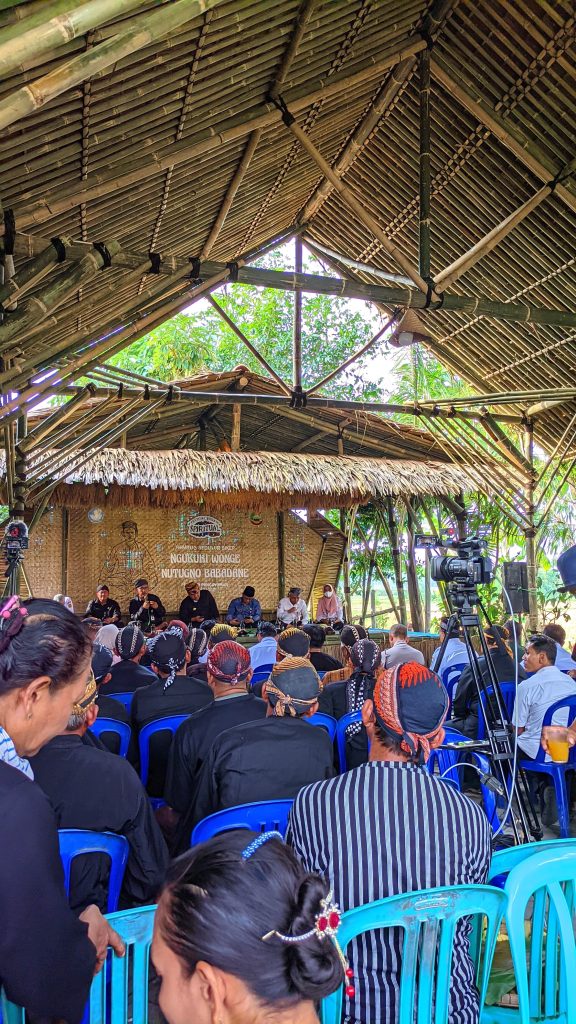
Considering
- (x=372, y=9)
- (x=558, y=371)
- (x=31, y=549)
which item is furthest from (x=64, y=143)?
(x=31, y=549)

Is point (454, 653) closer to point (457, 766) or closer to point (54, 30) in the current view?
point (457, 766)

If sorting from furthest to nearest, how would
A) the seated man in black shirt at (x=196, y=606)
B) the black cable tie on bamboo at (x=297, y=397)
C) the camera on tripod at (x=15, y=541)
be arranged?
the seated man in black shirt at (x=196, y=606) < the black cable tie on bamboo at (x=297, y=397) < the camera on tripod at (x=15, y=541)

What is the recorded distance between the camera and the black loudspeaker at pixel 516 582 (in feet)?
14.4

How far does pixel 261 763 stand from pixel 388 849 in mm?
1194

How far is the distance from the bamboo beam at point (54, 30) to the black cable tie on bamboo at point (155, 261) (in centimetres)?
289

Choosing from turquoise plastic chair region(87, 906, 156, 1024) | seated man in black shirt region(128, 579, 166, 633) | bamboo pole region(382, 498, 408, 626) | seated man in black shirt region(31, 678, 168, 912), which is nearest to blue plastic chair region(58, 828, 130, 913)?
seated man in black shirt region(31, 678, 168, 912)

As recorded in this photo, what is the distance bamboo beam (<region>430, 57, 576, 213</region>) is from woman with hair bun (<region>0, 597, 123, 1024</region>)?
5.63 metres

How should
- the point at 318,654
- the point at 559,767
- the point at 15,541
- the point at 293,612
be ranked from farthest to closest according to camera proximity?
the point at 293,612
the point at 15,541
the point at 318,654
the point at 559,767

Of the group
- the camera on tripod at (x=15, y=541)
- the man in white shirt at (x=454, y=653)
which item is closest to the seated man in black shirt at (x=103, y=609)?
the camera on tripod at (x=15, y=541)

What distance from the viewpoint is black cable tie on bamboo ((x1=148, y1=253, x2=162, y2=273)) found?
4980 mm

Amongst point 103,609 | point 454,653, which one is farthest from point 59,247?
point 103,609

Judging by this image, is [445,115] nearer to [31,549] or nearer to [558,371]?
[558,371]

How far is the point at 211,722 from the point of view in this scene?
3.39 metres

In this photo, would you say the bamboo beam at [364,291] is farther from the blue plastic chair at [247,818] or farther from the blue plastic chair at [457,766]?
the blue plastic chair at [247,818]
